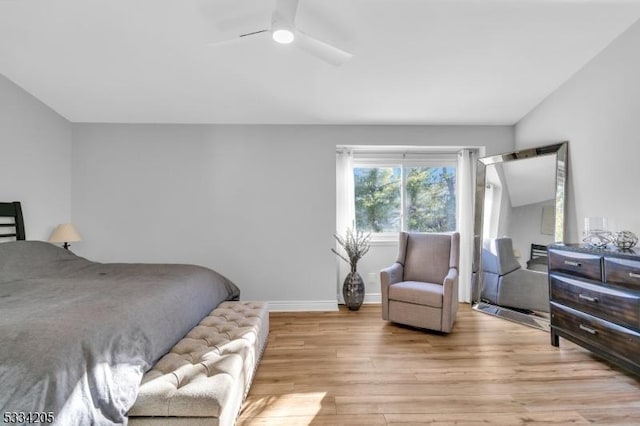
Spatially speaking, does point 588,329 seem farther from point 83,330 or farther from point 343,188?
point 83,330

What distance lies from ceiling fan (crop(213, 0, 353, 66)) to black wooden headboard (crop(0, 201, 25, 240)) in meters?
2.86

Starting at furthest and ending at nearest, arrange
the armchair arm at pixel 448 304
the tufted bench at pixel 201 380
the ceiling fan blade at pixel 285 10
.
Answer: the armchair arm at pixel 448 304, the ceiling fan blade at pixel 285 10, the tufted bench at pixel 201 380

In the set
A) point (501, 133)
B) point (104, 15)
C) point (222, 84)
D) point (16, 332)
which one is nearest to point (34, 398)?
point (16, 332)

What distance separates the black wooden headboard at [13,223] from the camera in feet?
9.52

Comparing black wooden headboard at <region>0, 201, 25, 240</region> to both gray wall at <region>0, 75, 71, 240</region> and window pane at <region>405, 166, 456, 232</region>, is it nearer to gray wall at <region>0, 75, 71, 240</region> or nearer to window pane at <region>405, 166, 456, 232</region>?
gray wall at <region>0, 75, 71, 240</region>

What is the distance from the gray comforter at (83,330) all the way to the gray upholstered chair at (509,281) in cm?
320

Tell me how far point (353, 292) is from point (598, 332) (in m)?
2.21

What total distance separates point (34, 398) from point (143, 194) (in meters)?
3.04

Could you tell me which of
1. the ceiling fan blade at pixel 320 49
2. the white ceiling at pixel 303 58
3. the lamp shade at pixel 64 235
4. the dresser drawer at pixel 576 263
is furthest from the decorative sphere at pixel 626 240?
the lamp shade at pixel 64 235

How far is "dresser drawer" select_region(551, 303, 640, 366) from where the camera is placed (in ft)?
6.76

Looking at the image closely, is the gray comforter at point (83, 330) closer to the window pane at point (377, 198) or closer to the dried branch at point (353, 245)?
the dried branch at point (353, 245)

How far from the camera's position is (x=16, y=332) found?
50.7 inches

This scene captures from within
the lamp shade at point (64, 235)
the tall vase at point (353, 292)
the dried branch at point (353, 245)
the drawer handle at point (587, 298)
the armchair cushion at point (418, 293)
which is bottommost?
the tall vase at point (353, 292)

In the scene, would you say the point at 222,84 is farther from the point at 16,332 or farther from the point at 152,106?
the point at 16,332
